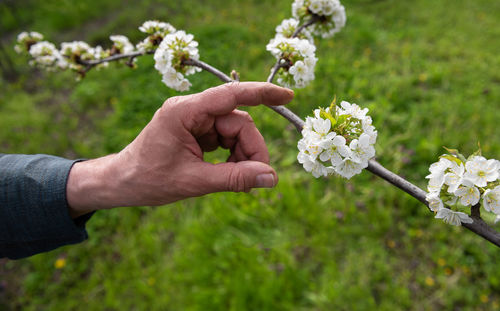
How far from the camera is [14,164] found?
1661 mm

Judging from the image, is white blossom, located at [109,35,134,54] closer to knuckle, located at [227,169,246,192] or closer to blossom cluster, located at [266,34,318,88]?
blossom cluster, located at [266,34,318,88]

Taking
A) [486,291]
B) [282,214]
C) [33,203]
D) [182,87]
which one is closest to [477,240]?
[486,291]

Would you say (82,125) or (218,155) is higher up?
(218,155)

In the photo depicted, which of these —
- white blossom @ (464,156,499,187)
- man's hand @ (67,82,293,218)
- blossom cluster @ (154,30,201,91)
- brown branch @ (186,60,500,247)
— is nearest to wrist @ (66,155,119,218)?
man's hand @ (67,82,293,218)

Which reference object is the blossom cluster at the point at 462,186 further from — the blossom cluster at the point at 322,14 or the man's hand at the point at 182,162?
the blossom cluster at the point at 322,14

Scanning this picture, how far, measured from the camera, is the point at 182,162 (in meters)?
1.44

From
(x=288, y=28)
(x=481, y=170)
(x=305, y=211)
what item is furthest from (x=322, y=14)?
(x=305, y=211)

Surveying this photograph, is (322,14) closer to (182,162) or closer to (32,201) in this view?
(182,162)

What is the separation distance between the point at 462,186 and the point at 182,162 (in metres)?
1.13

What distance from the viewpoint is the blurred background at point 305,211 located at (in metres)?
2.67

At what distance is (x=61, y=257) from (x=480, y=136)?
5027 mm

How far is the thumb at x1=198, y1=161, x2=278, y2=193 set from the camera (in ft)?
4.54

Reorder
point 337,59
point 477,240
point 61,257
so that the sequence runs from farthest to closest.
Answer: point 337,59 < point 61,257 < point 477,240

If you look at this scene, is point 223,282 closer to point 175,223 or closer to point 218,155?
point 175,223
